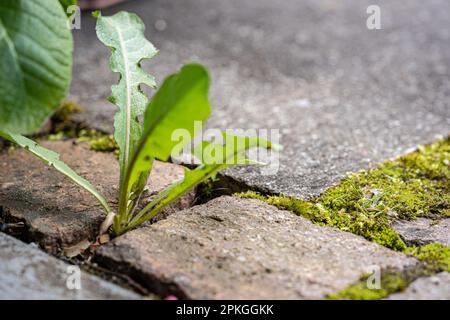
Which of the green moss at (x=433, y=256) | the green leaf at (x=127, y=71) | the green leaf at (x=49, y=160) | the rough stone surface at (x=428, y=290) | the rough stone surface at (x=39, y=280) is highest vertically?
the green leaf at (x=127, y=71)

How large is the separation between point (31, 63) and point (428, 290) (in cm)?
104

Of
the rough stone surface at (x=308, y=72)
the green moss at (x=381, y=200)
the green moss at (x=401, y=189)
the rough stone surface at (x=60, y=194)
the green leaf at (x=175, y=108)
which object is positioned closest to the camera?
the green leaf at (x=175, y=108)

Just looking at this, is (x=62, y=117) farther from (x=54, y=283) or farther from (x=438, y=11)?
(x=438, y=11)

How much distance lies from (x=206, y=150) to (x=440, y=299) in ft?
2.07

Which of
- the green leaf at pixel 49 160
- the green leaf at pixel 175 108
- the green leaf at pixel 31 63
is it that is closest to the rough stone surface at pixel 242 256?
the green leaf at pixel 49 160

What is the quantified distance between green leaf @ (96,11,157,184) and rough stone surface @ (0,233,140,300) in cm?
32

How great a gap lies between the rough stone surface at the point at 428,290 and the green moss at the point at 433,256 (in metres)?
0.03

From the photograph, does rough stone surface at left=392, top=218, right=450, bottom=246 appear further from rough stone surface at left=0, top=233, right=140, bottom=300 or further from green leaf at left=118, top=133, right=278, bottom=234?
rough stone surface at left=0, top=233, right=140, bottom=300

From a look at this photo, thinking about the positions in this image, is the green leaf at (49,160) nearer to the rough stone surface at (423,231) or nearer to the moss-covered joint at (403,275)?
the moss-covered joint at (403,275)

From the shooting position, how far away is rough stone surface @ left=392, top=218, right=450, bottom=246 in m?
1.62

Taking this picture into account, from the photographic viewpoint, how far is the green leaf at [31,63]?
53.0 inches

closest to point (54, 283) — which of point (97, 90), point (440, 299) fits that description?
point (440, 299)

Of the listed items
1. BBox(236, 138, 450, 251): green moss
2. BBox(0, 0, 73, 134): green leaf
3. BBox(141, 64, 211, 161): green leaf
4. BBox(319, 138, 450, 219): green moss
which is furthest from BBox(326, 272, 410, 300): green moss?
BBox(0, 0, 73, 134): green leaf

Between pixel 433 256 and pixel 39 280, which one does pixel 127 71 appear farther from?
pixel 433 256
